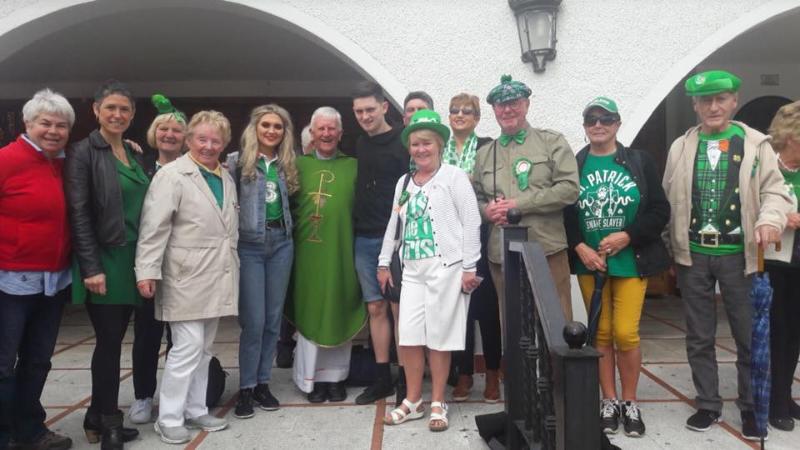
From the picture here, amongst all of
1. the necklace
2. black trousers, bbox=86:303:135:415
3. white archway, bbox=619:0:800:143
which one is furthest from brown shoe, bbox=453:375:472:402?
white archway, bbox=619:0:800:143

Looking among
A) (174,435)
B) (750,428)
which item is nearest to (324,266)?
(174,435)

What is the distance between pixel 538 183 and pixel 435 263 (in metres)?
0.72

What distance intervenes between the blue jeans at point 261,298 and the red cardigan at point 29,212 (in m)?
0.96

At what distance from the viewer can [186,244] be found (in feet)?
9.84

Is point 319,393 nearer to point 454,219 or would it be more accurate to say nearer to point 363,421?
point 363,421

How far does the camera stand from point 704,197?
3053mm

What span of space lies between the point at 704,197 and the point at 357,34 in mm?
2858

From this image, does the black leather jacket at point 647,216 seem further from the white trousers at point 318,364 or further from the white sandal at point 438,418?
the white trousers at point 318,364

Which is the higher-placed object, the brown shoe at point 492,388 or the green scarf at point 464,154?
the green scarf at point 464,154

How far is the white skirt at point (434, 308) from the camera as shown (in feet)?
10.1

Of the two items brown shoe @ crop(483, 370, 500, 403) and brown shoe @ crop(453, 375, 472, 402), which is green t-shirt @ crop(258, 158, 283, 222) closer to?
brown shoe @ crop(453, 375, 472, 402)

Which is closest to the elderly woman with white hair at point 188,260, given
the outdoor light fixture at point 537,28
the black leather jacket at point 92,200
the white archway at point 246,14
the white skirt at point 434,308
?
the black leather jacket at point 92,200

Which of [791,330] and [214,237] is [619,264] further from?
[214,237]

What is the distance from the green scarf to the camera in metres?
3.46
